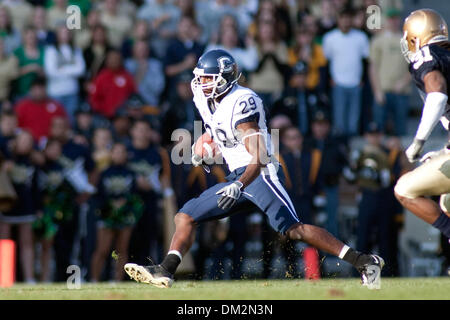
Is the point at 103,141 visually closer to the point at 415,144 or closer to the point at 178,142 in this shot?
the point at 178,142

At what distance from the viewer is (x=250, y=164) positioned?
6.72m

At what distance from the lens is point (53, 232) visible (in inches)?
412

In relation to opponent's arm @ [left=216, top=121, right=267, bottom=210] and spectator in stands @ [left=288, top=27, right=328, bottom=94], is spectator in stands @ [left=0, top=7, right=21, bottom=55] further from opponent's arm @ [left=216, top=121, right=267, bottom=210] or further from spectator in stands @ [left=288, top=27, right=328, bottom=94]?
opponent's arm @ [left=216, top=121, right=267, bottom=210]

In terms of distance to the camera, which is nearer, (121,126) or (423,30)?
(423,30)

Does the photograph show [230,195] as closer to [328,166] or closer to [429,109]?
[429,109]

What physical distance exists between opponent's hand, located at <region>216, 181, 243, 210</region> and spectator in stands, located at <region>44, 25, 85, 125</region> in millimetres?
5374

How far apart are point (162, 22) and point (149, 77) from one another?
2.61ft

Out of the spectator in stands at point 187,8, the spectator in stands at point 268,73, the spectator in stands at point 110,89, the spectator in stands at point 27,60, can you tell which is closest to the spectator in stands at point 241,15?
the spectator in stands at point 268,73

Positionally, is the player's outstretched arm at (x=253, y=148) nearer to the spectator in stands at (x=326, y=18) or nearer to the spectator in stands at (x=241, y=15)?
the spectator in stands at (x=241, y=15)

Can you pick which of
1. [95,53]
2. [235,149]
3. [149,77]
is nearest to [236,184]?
[235,149]

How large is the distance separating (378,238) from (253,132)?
4243 millimetres

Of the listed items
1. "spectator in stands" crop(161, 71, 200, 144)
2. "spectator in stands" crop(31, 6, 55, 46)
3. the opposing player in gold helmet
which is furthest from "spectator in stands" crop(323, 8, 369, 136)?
the opposing player in gold helmet
